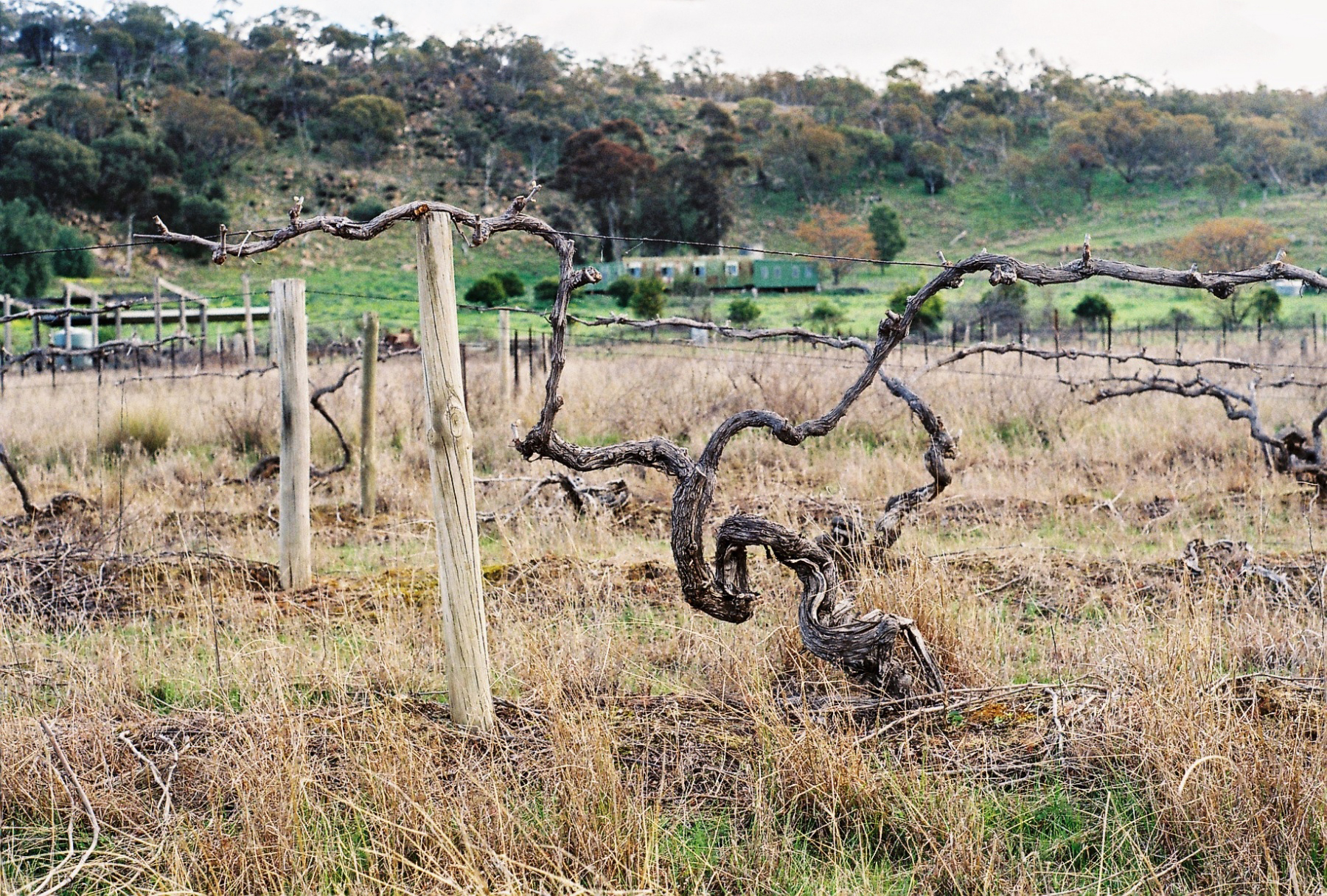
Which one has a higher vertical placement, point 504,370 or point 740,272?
point 740,272

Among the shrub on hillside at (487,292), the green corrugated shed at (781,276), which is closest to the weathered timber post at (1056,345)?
the shrub on hillside at (487,292)

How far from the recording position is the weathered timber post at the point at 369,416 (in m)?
7.73

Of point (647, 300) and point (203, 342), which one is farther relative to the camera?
point (647, 300)

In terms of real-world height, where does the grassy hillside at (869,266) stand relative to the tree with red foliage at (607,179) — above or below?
below

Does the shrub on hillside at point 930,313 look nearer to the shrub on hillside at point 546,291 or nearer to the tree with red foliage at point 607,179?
the shrub on hillside at point 546,291

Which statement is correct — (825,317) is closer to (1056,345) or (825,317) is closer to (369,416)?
(1056,345)

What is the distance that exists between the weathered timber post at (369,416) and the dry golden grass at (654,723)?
1.32 feet

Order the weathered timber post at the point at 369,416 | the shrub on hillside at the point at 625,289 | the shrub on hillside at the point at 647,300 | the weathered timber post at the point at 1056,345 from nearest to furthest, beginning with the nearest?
1. the weathered timber post at the point at 1056,345
2. the weathered timber post at the point at 369,416
3. the shrub on hillside at the point at 647,300
4. the shrub on hillside at the point at 625,289

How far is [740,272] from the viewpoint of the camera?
158 feet

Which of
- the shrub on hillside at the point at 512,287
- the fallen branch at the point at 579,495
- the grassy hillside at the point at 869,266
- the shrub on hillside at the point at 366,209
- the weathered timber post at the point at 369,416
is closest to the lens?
the fallen branch at the point at 579,495

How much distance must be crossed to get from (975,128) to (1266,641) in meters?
85.0

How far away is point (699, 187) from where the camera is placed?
60.1 m

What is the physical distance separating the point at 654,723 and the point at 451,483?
43.6 inches

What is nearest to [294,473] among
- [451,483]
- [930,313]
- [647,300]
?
[451,483]
